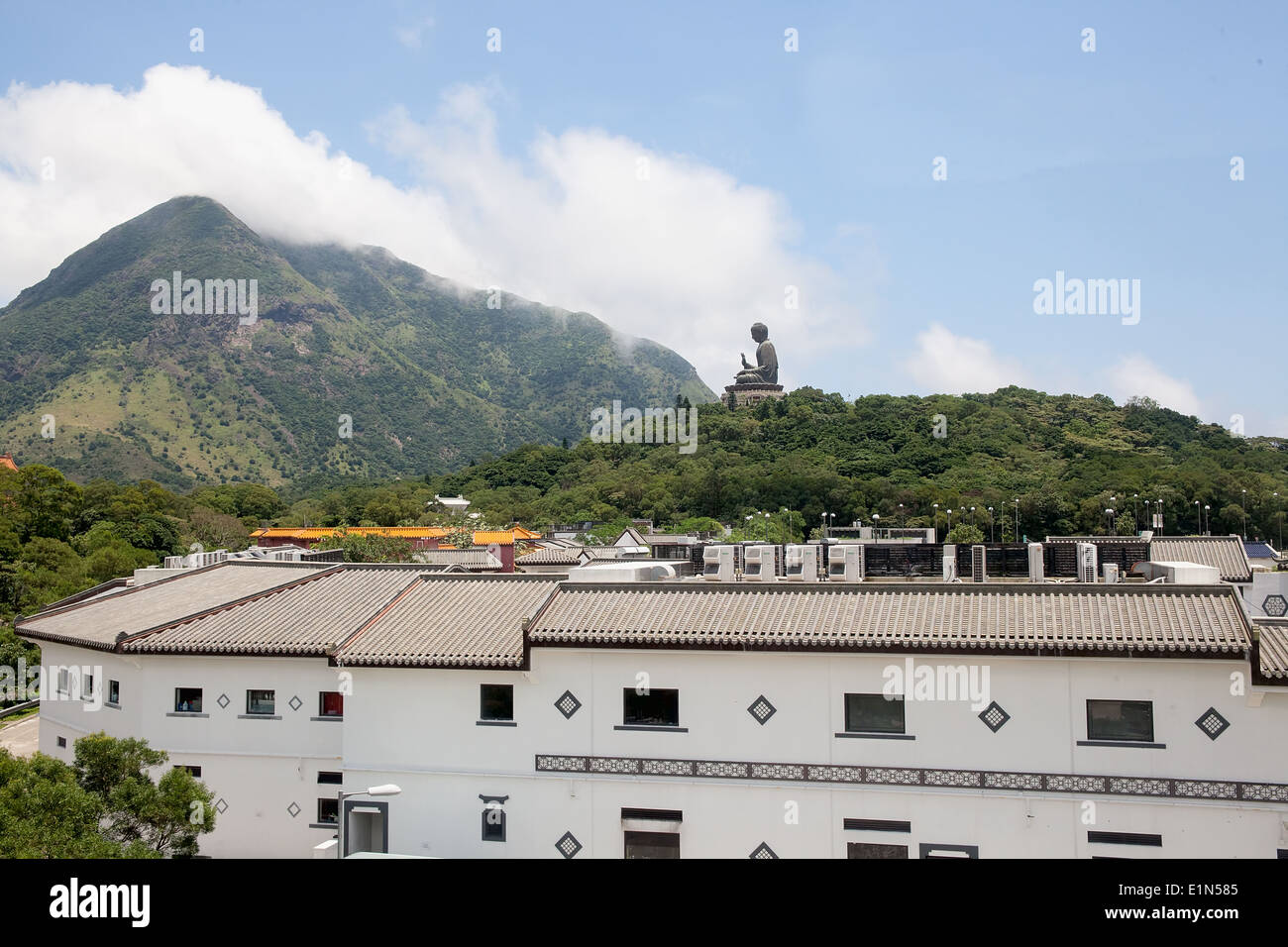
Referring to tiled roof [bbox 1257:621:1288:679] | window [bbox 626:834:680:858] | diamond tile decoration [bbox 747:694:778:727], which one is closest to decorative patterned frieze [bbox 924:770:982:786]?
→ diamond tile decoration [bbox 747:694:778:727]

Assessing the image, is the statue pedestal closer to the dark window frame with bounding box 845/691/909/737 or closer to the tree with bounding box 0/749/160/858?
the dark window frame with bounding box 845/691/909/737

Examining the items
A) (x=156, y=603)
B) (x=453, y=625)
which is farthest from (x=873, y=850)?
(x=156, y=603)

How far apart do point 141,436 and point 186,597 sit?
13400 cm

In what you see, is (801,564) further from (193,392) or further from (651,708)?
(193,392)

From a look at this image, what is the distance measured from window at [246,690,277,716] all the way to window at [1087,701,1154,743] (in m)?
15.4

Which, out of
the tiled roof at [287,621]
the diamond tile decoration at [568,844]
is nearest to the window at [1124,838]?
the diamond tile decoration at [568,844]

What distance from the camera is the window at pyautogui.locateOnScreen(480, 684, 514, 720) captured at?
56.4ft

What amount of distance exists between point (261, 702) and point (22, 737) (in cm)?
1421

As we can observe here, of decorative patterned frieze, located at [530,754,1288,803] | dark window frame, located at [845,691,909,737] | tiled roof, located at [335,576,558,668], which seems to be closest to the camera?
decorative patterned frieze, located at [530,754,1288,803]

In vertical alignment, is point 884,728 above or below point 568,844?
above

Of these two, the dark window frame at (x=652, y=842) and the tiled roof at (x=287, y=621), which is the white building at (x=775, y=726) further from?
the tiled roof at (x=287, y=621)

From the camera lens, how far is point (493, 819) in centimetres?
1672

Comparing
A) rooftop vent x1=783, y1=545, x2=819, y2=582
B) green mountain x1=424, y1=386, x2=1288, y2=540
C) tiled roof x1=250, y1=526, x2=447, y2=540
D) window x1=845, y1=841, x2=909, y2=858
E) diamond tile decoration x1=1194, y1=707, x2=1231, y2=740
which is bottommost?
window x1=845, y1=841, x2=909, y2=858
